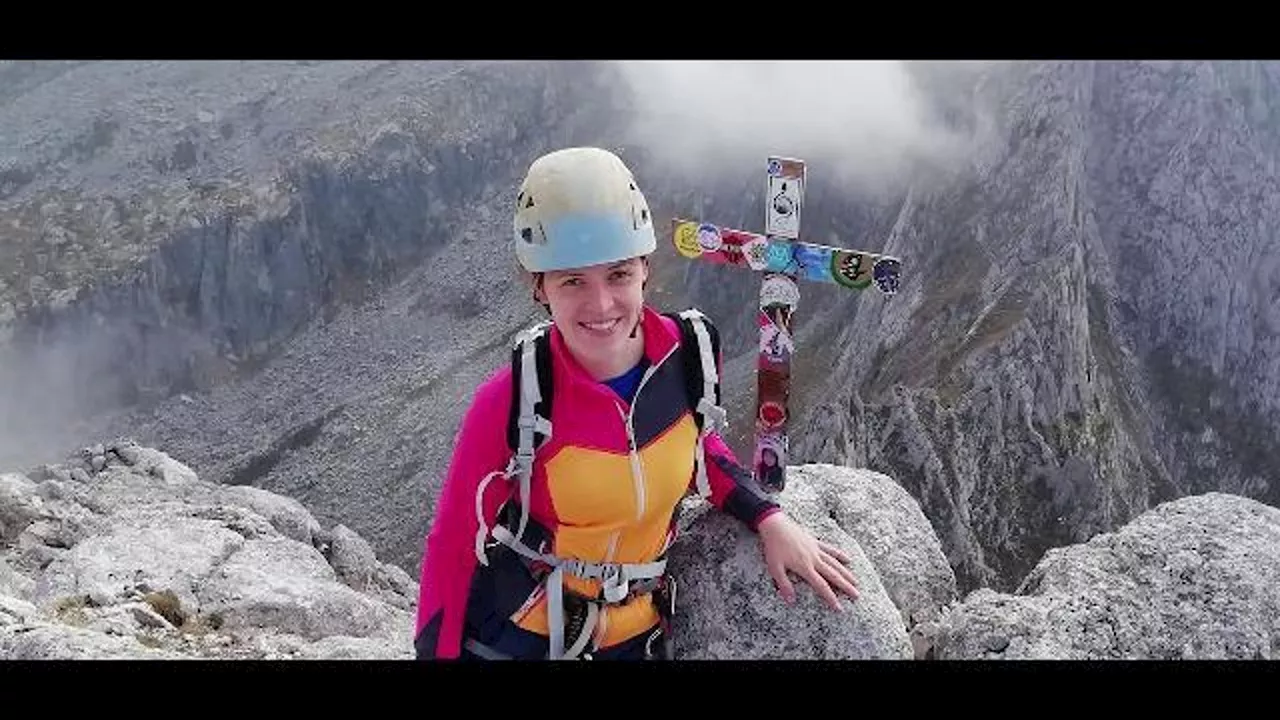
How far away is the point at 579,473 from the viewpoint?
21.9 feet

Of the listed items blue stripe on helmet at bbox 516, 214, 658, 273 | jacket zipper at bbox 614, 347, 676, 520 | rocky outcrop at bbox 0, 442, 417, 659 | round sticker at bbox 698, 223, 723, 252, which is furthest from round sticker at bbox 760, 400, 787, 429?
rocky outcrop at bbox 0, 442, 417, 659

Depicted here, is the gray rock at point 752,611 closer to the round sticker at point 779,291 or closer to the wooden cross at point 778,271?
the wooden cross at point 778,271

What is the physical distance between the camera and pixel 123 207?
538ft

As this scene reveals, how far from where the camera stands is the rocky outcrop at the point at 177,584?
14.9 m

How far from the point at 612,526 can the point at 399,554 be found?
333ft

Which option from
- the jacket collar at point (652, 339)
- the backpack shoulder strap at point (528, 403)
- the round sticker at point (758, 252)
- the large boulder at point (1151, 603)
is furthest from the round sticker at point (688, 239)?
the large boulder at point (1151, 603)

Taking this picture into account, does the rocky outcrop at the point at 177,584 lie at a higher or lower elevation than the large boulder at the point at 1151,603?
lower

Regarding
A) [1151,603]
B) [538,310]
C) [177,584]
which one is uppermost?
[1151,603]

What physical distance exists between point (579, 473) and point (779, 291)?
123 inches

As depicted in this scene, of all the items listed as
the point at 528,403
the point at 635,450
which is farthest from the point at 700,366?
the point at 528,403

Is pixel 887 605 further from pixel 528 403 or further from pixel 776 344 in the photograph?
pixel 528 403

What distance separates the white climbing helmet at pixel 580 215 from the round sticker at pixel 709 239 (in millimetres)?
2697

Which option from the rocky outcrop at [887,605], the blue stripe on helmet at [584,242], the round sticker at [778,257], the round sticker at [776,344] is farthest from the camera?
the round sticker at [776,344]

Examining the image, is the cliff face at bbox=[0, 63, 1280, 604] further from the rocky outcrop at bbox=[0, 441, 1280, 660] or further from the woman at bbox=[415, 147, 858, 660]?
the woman at bbox=[415, 147, 858, 660]
